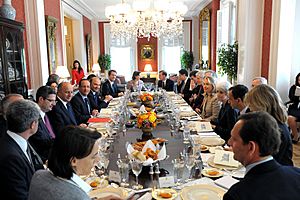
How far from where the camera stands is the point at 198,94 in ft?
18.0

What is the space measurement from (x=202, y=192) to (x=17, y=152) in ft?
3.66

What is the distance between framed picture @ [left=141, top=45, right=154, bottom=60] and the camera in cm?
1272

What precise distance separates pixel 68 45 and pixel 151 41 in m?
4.12

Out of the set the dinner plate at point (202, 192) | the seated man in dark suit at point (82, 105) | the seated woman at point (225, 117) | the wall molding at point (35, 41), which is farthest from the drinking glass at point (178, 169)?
the wall molding at point (35, 41)

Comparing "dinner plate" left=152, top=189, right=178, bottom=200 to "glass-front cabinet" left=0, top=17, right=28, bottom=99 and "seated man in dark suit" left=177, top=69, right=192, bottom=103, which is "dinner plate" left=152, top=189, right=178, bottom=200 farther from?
"seated man in dark suit" left=177, top=69, right=192, bottom=103

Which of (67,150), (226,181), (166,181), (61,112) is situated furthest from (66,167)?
(61,112)

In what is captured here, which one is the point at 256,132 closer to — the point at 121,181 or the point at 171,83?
the point at 121,181

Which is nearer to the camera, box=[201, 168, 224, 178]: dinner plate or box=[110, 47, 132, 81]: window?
box=[201, 168, 224, 178]: dinner plate

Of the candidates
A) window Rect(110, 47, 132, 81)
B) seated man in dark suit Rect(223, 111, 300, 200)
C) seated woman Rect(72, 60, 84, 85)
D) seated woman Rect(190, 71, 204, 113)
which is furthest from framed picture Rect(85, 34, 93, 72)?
seated man in dark suit Rect(223, 111, 300, 200)

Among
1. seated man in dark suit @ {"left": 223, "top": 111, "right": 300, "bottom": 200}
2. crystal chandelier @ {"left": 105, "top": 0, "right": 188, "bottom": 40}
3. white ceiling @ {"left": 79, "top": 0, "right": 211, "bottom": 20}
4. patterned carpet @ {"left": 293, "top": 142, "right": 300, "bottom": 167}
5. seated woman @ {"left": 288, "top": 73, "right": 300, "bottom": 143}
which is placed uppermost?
white ceiling @ {"left": 79, "top": 0, "right": 211, "bottom": 20}

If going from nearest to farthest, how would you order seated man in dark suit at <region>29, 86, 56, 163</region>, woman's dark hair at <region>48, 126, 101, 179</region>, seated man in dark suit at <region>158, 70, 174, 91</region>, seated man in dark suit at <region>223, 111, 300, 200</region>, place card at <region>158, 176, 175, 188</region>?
1. seated man in dark suit at <region>223, 111, 300, 200</region>
2. woman's dark hair at <region>48, 126, 101, 179</region>
3. place card at <region>158, 176, 175, 188</region>
4. seated man in dark suit at <region>29, 86, 56, 163</region>
5. seated man in dark suit at <region>158, 70, 174, 91</region>

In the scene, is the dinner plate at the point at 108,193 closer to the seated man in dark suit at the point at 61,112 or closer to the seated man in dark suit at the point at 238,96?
the seated man in dark suit at the point at 238,96

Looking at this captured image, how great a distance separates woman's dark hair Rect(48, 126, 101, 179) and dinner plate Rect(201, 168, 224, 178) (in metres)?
0.95

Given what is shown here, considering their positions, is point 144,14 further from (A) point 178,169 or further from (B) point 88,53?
(B) point 88,53
